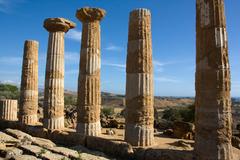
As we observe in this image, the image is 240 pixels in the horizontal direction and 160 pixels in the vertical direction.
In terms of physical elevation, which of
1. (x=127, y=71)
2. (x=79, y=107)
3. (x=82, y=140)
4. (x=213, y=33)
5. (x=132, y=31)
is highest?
(x=132, y=31)

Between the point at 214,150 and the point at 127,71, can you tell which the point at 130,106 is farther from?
the point at 214,150

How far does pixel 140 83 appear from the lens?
13.5 meters

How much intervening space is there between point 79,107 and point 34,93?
766cm

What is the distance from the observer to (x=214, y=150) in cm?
1014

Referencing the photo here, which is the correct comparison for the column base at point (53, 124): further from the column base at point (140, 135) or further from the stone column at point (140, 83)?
the column base at point (140, 135)

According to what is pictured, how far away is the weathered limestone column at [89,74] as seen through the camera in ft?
52.6

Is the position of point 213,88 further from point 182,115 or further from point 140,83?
point 182,115

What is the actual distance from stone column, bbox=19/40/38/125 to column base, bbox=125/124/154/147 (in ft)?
37.3

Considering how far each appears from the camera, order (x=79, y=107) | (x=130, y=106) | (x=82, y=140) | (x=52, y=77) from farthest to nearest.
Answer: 1. (x=52, y=77)
2. (x=79, y=107)
3. (x=82, y=140)
4. (x=130, y=106)

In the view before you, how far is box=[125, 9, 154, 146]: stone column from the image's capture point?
43.4 ft

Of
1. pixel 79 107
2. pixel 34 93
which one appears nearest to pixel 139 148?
pixel 79 107

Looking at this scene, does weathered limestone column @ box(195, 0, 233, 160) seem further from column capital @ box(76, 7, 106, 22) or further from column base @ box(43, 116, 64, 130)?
column base @ box(43, 116, 64, 130)

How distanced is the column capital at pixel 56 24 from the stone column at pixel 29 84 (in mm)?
3977

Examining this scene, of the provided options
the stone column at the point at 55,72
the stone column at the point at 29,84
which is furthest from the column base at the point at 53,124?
the stone column at the point at 29,84
